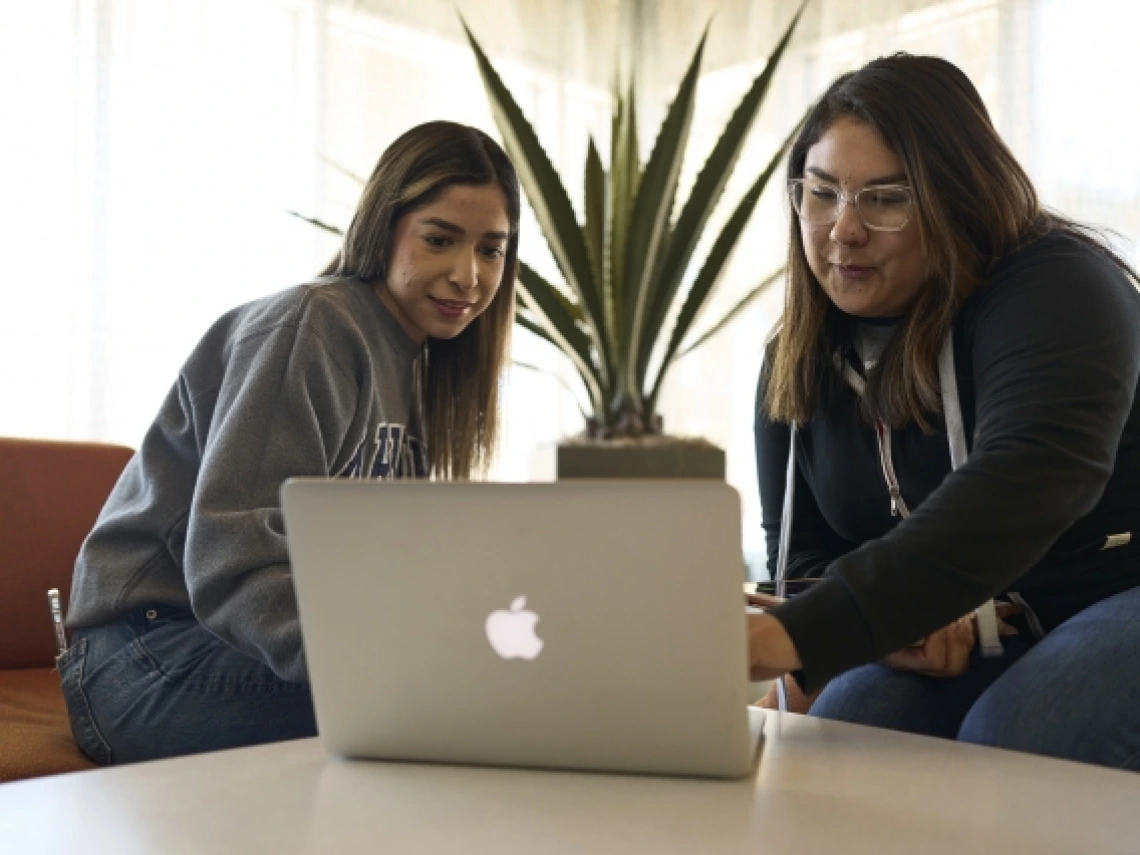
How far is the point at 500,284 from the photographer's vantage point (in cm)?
183

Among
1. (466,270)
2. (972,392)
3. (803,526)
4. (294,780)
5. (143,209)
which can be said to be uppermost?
(143,209)

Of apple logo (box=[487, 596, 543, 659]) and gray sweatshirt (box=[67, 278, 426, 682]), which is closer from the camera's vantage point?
apple logo (box=[487, 596, 543, 659])

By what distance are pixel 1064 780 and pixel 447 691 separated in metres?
0.43

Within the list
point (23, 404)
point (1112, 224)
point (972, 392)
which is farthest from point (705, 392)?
point (972, 392)

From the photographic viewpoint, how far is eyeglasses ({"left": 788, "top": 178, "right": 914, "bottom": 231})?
1347mm

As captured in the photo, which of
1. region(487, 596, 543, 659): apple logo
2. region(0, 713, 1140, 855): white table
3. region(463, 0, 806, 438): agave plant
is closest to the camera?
region(0, 713, 1140, 855): white table

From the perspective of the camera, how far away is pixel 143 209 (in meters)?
2.98

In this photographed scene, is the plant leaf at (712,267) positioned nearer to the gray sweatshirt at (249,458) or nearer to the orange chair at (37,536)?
the gray sweatshirt at (249,458)

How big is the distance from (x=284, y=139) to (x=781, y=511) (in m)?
2.15

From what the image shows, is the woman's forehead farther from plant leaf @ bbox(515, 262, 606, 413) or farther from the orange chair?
the orange chair

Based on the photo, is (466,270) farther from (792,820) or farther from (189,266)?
(189,266)

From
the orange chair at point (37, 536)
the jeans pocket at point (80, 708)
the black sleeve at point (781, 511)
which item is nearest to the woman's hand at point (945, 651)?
the black sleeve at point (781, 511)

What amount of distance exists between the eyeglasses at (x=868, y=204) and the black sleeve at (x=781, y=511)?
0.29 metres

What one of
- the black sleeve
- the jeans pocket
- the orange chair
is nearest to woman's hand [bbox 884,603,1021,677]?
the black sleeve
